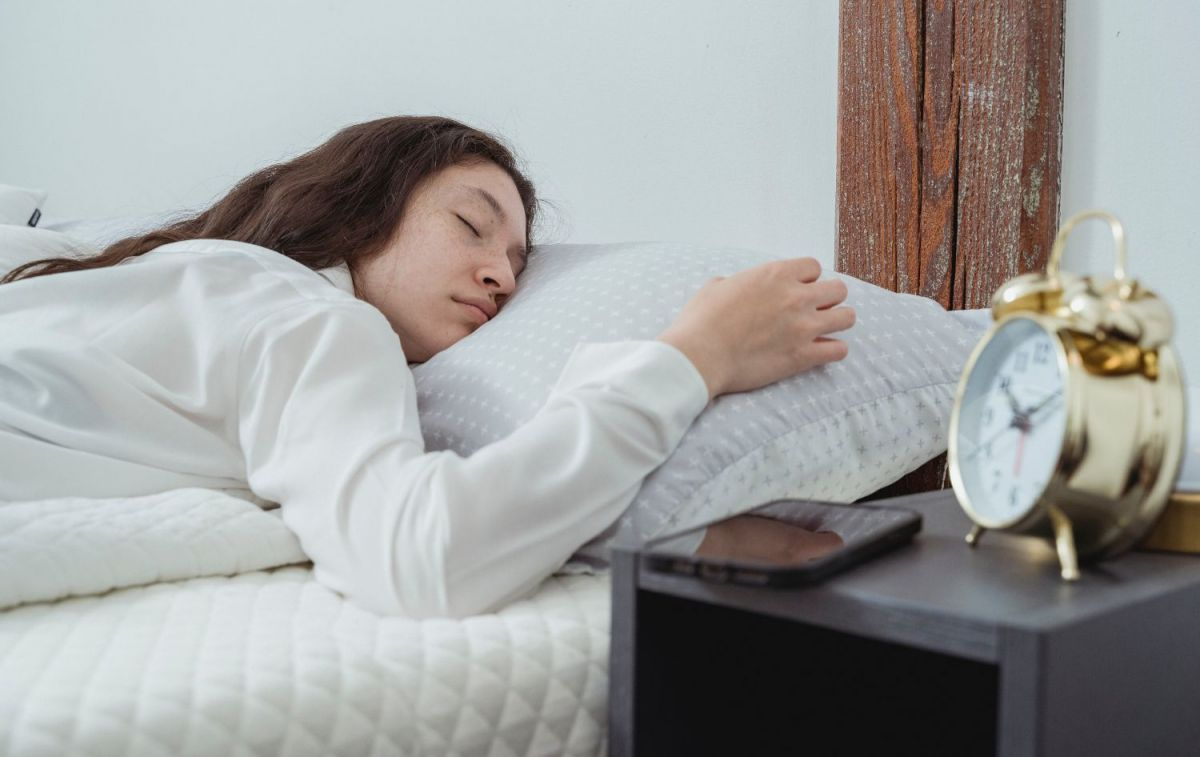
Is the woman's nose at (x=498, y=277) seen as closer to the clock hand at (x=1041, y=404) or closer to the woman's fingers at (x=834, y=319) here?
the woman's fingers at (x=834, y=319)

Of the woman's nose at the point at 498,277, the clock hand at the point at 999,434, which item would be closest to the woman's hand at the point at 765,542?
the clock hand at the point at 999,434

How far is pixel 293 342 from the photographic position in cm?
94

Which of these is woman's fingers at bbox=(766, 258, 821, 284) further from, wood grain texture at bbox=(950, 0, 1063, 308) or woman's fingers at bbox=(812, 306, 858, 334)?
wood grain texture at bbox=(950, 0, 1063, 308)

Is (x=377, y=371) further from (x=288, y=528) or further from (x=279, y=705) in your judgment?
(x=279, y=705)

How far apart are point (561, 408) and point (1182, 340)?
69 centimetres

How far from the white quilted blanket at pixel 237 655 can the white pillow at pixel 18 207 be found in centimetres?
134

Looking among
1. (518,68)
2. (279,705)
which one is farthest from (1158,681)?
(518,68)

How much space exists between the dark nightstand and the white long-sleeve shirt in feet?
0.50

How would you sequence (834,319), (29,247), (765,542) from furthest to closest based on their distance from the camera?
(29,247), (834,319), (765,542)

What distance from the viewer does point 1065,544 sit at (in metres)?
0.61

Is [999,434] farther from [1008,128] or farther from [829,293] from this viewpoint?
[1008,128]

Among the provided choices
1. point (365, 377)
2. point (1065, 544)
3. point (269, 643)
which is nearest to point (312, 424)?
point (365, 377)

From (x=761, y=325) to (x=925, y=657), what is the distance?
320 millimetres

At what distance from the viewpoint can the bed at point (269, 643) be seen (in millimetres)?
653
